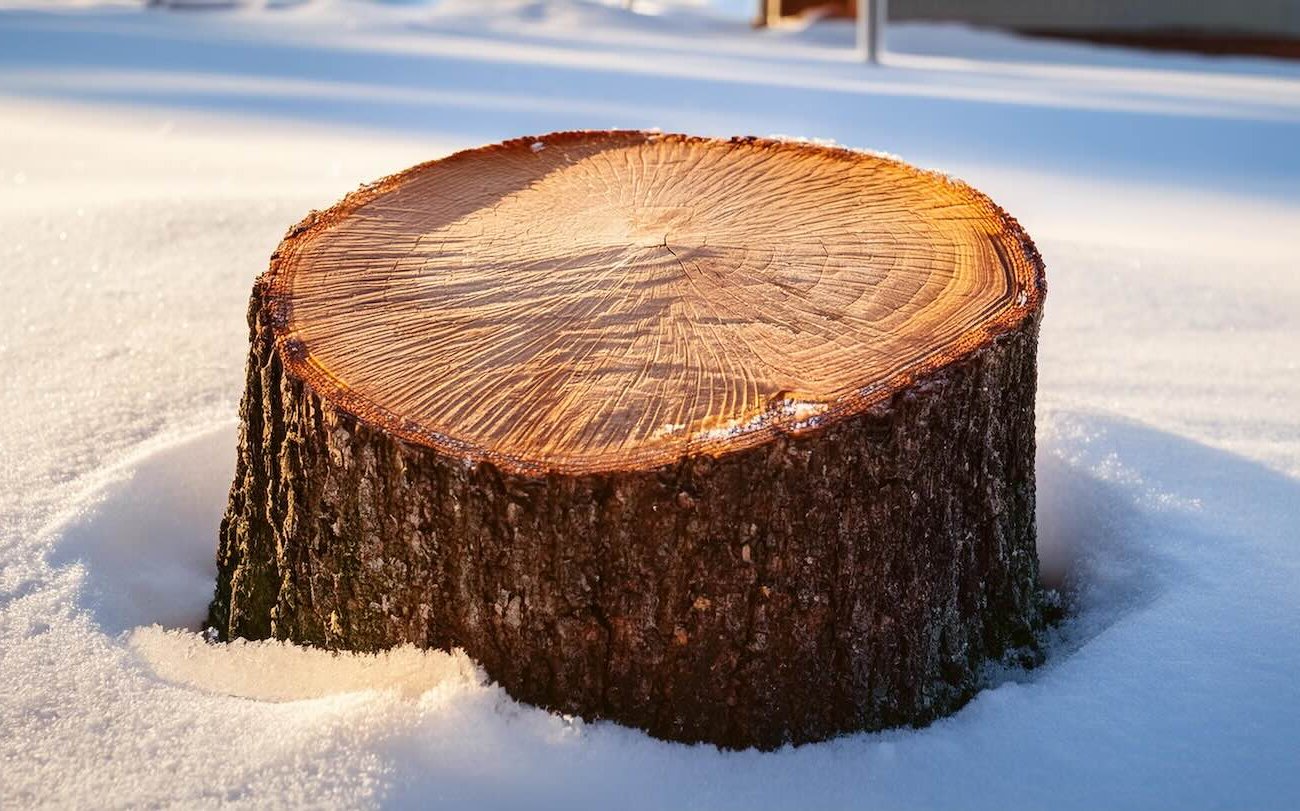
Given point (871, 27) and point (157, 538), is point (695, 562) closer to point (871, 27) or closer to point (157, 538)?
point (157, 538)

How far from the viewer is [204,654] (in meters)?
1.22

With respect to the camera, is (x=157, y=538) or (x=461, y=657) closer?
(x=461, y=657)

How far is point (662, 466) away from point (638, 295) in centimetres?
27

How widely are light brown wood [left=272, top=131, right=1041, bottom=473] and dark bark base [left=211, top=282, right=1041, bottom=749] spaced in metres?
0.03

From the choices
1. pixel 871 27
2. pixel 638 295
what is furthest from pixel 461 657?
pixel 871 27

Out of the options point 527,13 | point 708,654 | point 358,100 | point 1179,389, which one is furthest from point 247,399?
point 527,13

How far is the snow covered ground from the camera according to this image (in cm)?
106

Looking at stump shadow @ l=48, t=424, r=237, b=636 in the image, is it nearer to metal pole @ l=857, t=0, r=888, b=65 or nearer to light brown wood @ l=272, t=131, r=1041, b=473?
light brown wood @ l=272, t=131, r=1041, b=473

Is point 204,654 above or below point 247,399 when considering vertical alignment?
below

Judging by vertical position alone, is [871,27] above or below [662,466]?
above

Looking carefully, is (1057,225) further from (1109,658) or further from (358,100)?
(358,100)

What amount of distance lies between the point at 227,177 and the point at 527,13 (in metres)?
3.17

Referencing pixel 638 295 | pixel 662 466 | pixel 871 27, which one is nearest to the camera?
pixel 662 466

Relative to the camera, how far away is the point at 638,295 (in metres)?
1.25
